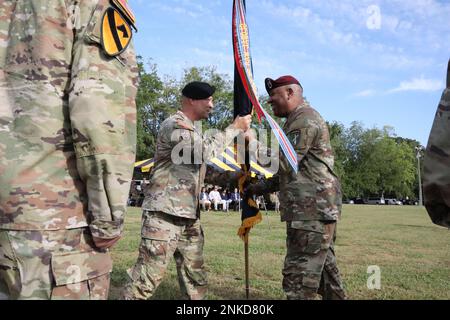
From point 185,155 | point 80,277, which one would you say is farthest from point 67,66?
point 185,155

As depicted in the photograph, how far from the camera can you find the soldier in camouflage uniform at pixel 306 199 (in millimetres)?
3773

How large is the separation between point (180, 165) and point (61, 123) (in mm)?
2001

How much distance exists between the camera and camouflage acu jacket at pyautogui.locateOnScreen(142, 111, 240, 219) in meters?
3.91

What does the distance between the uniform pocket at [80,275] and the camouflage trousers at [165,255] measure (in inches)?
67.0

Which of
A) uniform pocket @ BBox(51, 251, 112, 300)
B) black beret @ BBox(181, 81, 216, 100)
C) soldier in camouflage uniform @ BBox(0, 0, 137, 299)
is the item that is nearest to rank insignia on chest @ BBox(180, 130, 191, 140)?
black beret @ BBox(181, 81, 216, 100)

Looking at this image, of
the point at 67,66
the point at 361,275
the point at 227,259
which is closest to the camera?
the point at 67,66

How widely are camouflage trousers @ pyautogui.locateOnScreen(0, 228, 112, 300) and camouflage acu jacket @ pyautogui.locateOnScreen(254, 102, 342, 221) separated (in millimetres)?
2295

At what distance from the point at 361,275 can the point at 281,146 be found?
3.70 m

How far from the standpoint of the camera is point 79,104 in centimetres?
199

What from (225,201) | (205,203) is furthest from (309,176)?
(225,201)

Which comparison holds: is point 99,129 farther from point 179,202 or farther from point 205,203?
point 205,203

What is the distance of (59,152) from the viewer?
2092 millimetres

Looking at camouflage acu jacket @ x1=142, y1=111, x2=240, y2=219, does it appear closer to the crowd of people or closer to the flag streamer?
the flag streamer
